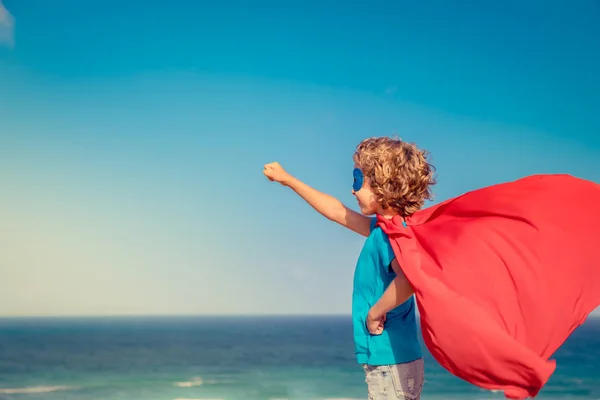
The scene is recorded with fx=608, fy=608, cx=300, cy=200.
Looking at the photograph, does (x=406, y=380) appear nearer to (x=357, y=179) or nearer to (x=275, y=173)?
(x=357, y=179)

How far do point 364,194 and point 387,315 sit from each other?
0.48 metres

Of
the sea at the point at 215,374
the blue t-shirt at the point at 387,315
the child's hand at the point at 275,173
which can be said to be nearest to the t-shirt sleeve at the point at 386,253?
the blue t-shirt at the point at 387,315

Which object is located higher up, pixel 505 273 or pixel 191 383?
pixel 505 273

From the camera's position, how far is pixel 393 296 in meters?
2.16

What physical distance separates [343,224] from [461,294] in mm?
653

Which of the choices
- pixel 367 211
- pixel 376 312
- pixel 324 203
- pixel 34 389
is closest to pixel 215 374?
pixel 34 389

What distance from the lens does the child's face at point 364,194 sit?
7.89 ft

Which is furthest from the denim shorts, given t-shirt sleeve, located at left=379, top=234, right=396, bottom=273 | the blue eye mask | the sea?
the sea

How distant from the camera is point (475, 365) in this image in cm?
208

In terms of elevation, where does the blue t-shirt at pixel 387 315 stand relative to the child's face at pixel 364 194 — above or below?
below

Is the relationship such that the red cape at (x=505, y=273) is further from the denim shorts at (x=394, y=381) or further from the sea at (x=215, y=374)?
the sea at (x=215, y=374)

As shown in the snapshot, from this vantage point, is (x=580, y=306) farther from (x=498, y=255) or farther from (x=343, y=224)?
(x=343, y=224)

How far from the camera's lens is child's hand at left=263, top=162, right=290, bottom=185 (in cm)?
260

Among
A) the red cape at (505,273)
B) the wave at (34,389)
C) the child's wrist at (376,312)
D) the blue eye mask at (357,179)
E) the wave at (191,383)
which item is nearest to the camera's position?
the red cape at (505,273)
